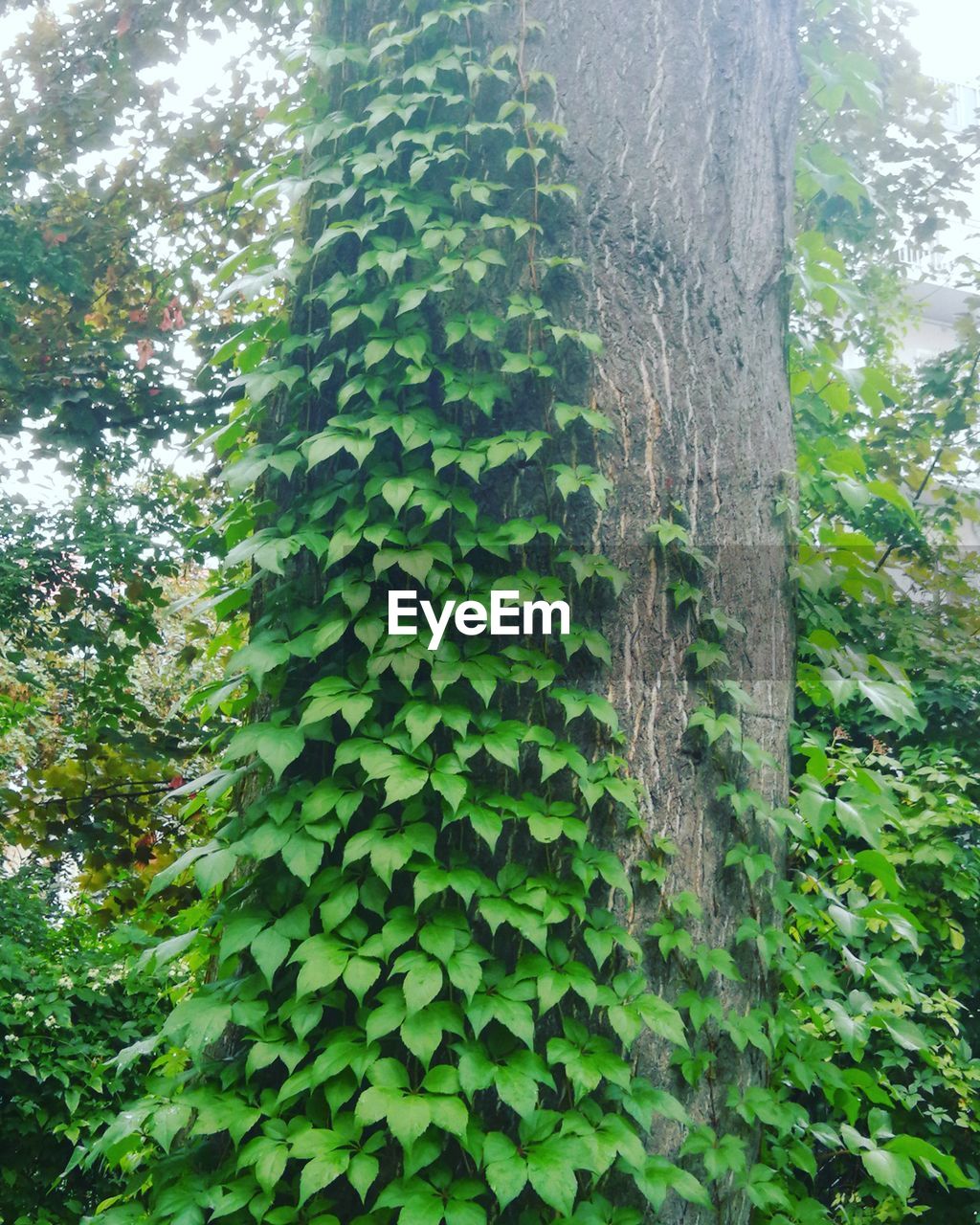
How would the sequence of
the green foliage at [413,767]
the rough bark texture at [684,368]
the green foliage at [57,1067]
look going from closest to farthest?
the green foliage at [413,767]
the rough bark texture at [684,368]
the green foliage at [57,1067]

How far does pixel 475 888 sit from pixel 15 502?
15.5ft

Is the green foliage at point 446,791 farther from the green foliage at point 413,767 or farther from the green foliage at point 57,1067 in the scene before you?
the green foliage at point 57,1067

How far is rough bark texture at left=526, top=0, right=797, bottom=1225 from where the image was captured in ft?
7.11

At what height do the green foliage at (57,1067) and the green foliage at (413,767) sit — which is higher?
the green foliage at (413,767)

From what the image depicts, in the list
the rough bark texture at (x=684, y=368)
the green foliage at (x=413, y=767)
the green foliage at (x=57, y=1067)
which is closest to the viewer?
the green foliage at (x=413, y=767)

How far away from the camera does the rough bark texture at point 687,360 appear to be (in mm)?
2168

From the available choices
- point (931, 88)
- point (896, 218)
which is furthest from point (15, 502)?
point (931, 88)

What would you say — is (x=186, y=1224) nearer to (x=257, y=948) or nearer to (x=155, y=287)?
(x=257, y=948)

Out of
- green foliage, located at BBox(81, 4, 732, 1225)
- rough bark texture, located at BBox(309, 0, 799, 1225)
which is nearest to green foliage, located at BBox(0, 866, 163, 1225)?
green foliage, located at BBox(81, 4, 732, 1225)

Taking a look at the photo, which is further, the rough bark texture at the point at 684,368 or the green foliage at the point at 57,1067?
the green foliage at the point at 57,1067

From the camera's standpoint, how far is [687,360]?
2.33 meters

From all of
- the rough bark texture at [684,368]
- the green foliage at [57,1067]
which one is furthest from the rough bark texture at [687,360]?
the green foliage at [57,1067]

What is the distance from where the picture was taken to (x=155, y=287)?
19.4 feet

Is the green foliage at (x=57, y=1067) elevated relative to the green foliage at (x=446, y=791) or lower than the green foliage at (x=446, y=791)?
lower
